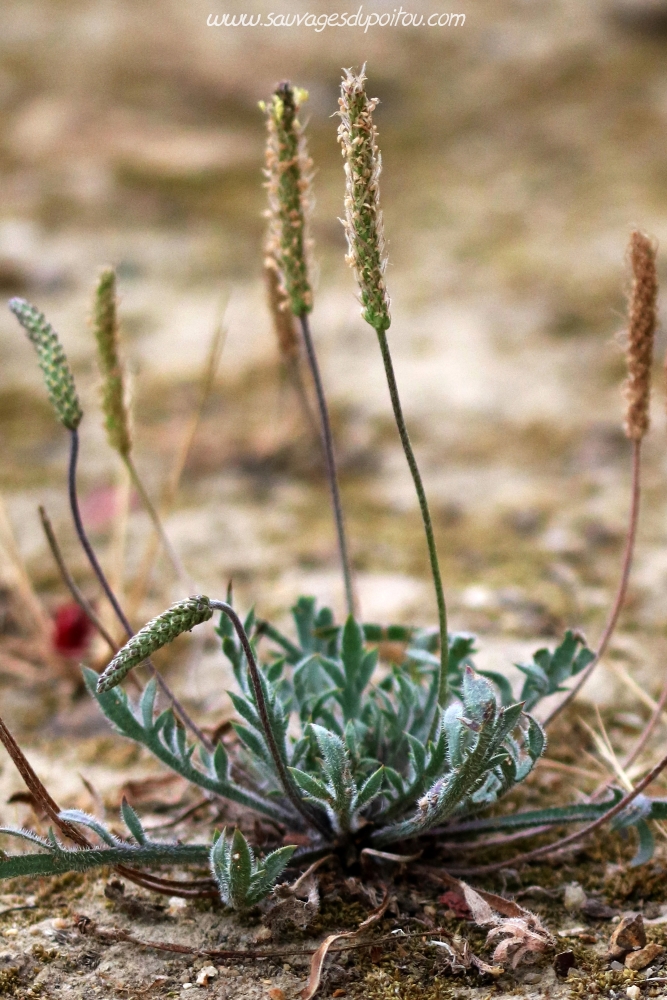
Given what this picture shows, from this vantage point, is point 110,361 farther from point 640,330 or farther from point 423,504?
point 640,330

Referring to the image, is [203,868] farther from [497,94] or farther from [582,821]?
[497,94]

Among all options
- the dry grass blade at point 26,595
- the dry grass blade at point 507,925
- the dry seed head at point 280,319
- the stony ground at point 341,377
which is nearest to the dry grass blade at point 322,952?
the stony ground at point 341,377

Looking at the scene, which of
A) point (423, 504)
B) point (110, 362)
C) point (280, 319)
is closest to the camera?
point (423, 504)

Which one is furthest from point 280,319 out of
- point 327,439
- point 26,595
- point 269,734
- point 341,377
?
point 341,377

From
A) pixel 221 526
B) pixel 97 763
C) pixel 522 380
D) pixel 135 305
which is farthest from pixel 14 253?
pixel 97 763

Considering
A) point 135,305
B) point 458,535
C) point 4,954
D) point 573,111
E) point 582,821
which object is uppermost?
point 573,111

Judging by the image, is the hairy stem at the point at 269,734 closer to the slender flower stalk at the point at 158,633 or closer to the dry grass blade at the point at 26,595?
the slender flower stalk at the point at 158,633

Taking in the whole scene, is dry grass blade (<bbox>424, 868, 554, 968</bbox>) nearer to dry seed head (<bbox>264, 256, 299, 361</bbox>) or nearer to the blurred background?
the blurred background
